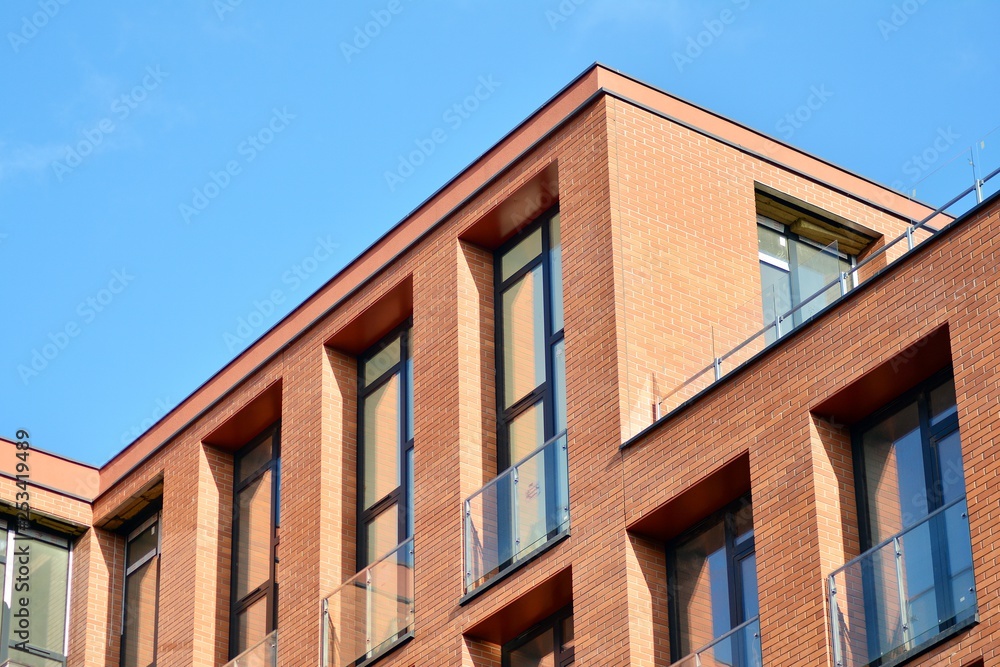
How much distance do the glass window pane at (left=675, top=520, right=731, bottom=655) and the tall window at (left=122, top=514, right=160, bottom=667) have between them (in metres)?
12.0

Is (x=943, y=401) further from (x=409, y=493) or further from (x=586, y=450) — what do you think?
(x=409, y=493)

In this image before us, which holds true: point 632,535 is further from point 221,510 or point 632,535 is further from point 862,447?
point 221,510

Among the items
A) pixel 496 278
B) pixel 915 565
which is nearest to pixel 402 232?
pixel 496 278

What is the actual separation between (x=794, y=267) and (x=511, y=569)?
21.0ft

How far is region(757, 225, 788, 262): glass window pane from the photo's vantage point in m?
27.2

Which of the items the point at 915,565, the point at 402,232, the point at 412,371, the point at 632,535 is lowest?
the point at 915,565

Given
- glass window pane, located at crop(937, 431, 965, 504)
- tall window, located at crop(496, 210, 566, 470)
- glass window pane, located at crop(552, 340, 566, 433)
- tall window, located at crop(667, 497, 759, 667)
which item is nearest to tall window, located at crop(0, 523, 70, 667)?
tall window, located at crop(496, 210, 566, 470)

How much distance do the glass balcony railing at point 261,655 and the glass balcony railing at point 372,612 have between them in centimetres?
148

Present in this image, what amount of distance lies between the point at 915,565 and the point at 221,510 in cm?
1465

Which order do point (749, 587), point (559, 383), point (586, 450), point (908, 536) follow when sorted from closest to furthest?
point (908, 536)
point (749, 587)
point (586, 450)
point (559, 383)

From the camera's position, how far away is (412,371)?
28250 mm

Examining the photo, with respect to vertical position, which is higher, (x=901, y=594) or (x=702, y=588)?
(x=702, y=588)

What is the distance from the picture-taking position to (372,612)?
2630 cm

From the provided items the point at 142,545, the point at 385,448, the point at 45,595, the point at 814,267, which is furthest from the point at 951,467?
the point at 45,595
